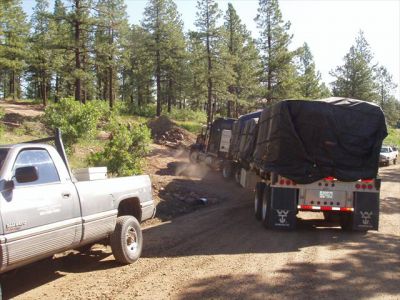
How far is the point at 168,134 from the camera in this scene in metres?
39.1

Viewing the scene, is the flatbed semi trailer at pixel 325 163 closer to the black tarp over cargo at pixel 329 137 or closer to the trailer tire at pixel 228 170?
the black tarp over cargo at pixel 329 137

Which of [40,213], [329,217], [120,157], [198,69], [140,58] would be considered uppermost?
[140,58]

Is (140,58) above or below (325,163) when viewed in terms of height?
above

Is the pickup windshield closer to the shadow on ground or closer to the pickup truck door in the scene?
the pickup truck door

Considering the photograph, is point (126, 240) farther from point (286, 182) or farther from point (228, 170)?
point (228, 170)

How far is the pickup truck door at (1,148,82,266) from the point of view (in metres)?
5.32

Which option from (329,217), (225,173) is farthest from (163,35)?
(329,217)

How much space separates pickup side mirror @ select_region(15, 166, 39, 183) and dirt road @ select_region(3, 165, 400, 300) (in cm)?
159

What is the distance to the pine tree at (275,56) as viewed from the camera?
45094 mm

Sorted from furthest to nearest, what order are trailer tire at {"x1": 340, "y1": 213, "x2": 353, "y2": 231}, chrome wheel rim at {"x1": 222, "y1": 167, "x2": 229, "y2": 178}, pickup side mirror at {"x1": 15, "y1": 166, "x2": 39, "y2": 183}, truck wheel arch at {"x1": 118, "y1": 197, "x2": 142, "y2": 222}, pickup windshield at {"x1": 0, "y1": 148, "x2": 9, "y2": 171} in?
chrome wheel rim at {"x1": 222, "y1": 167, "x2": 229, "y2": 178} → trailer tire at {"x1": 340, "y1": 213, "x2": 353, "y2": 231} → truck wheel arch at {"x1": 118, "y1": 197, "x2": 142, "y2": 222} → pickup windshield at {"x1": 0, "y1": 148, "x2": 9, "y2": 171} → pickup side mirror at {"x1": 15, "y1": 166, "x2": 39, "y2": 183}

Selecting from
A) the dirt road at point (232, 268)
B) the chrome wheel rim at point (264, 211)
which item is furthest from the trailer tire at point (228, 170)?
the dirt road at point (232, 268)

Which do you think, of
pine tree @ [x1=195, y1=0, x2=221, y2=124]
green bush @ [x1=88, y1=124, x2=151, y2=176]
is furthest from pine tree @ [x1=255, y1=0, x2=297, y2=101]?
green bush @ [x1=88, y1=124, x2=151, y2=176]

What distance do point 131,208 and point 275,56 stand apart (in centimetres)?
3944

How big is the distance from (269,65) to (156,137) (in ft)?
47.0
